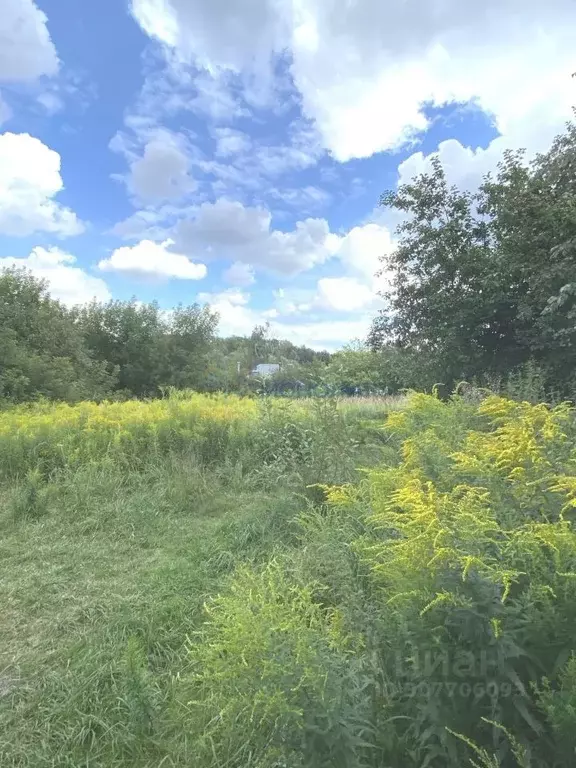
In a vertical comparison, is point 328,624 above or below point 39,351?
below

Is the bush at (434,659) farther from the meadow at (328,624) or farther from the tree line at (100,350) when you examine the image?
the tree line at (100,350)

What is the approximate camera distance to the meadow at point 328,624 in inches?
47.6

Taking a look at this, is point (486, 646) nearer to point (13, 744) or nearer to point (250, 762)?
point (250, 762)

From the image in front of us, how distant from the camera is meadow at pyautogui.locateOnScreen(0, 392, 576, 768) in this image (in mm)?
1210

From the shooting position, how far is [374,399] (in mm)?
10125

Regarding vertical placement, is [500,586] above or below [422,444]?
below

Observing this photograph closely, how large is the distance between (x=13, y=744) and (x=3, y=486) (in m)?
3.62

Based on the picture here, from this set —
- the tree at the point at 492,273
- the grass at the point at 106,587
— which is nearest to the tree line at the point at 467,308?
the tree at the point at 492,273

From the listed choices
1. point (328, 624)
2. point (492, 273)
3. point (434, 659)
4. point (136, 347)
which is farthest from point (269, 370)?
point (434, 659)

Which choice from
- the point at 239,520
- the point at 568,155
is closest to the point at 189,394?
the point at 239,520

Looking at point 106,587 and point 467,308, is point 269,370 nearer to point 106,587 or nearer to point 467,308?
point 467,308

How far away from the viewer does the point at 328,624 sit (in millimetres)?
1937

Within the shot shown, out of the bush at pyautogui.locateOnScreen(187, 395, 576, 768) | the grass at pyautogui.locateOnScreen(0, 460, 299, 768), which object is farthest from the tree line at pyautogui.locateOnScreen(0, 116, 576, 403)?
the bush at pyautogui.locateOnScreen(187, 395, 576, 768)

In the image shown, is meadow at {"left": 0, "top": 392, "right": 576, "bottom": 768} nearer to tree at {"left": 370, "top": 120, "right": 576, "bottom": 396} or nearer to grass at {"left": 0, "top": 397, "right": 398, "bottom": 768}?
grass at {"left": 0, "top": 397, "right": 398, "bottom": 768}
